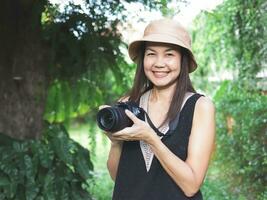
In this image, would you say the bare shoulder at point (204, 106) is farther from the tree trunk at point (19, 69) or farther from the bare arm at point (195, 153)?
the tree trunk at point (19, 69)

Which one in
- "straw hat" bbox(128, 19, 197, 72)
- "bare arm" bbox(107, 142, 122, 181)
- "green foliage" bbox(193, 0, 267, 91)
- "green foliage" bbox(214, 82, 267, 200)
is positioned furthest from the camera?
"green foliage" bbox(214, 82, 267, 200)

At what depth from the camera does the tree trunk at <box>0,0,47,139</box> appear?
152 inches

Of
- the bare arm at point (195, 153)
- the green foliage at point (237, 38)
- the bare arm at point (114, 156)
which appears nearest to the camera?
the bare arm at point (195, 153)

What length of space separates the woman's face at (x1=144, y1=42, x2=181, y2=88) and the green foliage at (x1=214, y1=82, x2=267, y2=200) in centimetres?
→ 178

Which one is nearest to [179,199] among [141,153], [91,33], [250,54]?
[141,153]

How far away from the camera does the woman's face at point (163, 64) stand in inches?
76.6

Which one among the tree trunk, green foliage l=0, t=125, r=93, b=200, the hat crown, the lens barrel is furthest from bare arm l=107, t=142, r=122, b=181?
the tree trunk

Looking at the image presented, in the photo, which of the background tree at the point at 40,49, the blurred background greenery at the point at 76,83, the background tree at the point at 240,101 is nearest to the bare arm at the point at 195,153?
the blurred background greenery at the point at 76,83

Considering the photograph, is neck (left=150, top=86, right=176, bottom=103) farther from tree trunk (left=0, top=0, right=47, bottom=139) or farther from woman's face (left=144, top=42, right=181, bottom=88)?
tree trunk (left=0, top=0, right=47, bottom=139)

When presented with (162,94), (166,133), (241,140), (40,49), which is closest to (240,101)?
(241,140)

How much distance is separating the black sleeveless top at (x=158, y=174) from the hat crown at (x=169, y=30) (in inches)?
8.6

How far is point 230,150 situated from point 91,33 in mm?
1697

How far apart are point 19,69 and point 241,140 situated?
73.7 inches

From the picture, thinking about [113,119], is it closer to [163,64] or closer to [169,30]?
[163,64]
